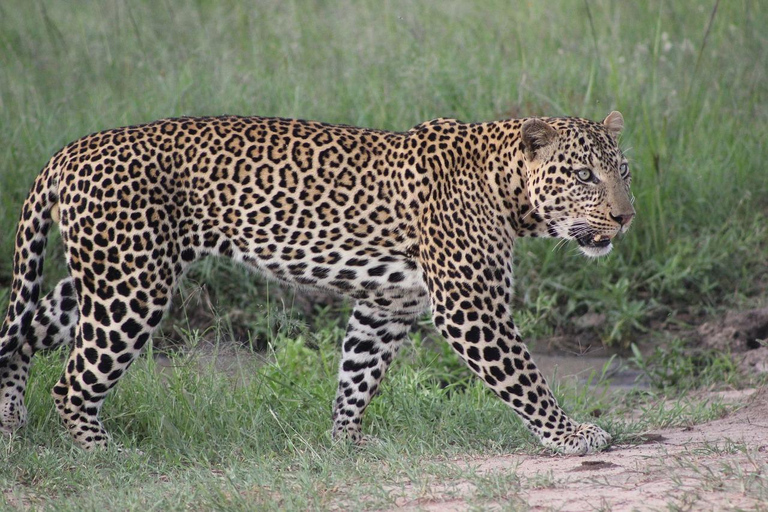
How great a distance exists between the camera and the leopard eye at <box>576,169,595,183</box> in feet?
16.5

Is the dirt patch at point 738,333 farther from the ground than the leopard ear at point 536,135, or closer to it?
closer to it

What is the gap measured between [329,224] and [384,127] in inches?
127

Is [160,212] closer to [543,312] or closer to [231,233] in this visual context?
[231,233]

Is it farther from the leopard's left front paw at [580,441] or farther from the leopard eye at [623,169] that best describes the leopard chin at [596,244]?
the leopard's left front paw at [580,441]

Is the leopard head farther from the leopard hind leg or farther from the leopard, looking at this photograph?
the leopard hind leg

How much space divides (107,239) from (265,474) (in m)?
1.40

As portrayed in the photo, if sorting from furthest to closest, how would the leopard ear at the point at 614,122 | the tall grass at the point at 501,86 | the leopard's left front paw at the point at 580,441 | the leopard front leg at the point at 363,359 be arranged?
1. the tall grass at the point at 501,86
2. the leopard front leg at the point at 363,359
3. the leopard ear at the point at 614,122
4. the leopard's left front paw at the point at 580,441

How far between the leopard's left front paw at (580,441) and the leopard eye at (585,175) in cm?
116

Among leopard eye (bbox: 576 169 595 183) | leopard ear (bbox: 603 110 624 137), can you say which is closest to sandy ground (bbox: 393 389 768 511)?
leopard eye (bbox: 576 169 595 183)

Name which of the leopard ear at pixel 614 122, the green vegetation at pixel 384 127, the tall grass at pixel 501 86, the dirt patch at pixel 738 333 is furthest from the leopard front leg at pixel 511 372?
the dirt patch at pixel 738 333

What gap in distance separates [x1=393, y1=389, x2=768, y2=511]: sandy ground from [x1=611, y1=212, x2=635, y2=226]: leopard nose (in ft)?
3.47

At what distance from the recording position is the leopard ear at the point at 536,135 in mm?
5039

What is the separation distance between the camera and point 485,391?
627 centimetres

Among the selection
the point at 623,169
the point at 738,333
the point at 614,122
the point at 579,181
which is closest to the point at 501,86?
the point at 738,333
